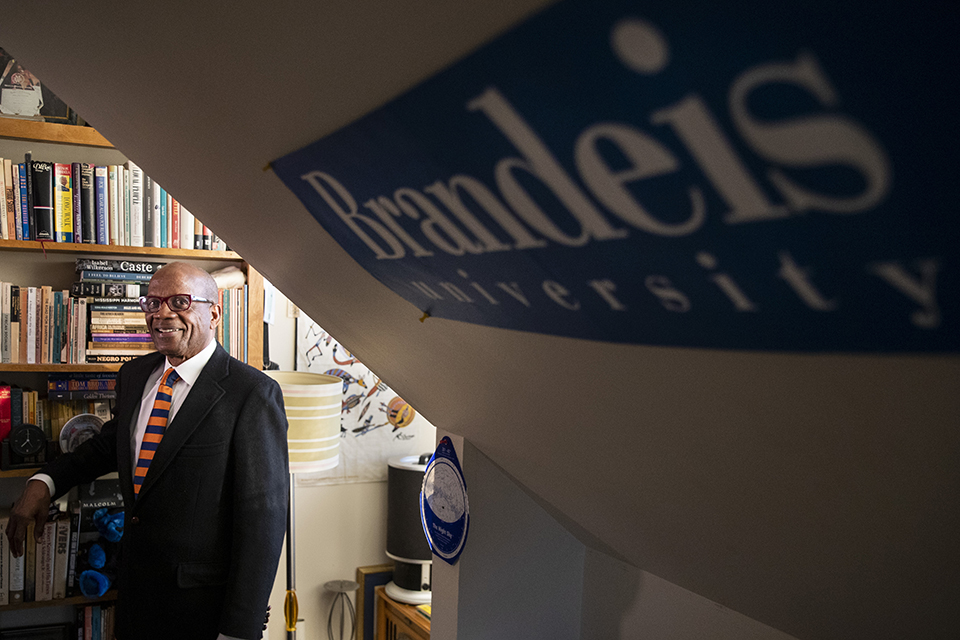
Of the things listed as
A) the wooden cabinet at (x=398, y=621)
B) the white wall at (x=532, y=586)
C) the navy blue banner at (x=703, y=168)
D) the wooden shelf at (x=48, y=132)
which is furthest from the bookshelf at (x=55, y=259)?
the navy blue banner at (x=703, y=168)

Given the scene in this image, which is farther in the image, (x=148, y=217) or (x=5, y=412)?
(x=148, y=217)

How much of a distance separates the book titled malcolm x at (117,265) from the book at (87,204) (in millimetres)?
86

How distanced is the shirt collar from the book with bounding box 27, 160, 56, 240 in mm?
864

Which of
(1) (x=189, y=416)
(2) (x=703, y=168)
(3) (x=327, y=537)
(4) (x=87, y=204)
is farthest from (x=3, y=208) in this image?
(2) (x=703, y=168)

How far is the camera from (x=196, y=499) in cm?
173

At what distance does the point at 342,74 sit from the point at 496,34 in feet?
0.54

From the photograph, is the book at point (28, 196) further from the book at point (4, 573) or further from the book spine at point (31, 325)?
the book at point (4, 573)

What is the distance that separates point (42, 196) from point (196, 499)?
1.36 m

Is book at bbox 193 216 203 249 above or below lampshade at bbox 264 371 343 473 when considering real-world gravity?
above

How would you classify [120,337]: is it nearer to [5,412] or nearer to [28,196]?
[5,412]

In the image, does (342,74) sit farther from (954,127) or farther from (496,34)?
(954,127)

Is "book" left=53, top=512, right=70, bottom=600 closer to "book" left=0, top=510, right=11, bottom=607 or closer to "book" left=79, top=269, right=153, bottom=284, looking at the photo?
"book" left=0, top=510, right=11, bottom=607

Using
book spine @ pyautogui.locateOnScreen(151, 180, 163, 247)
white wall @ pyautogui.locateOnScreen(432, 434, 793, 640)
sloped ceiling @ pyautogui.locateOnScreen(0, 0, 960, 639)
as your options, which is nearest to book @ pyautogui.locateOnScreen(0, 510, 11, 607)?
book spine @ pyautogui.locateOnScreen(151, 180, 163, 247)

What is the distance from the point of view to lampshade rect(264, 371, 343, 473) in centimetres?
224
